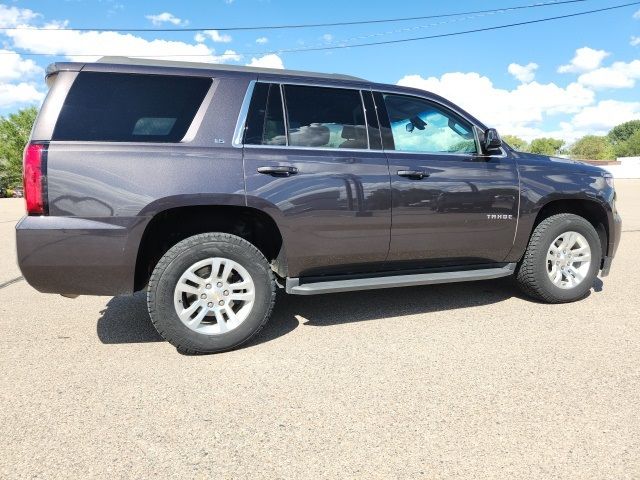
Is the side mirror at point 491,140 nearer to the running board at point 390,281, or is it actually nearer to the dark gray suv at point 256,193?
the dark gray suv at point 256,193

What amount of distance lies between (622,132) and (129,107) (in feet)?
516

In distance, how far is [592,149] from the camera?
100 m

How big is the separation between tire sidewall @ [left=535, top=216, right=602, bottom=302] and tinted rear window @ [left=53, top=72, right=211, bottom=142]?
3.09m

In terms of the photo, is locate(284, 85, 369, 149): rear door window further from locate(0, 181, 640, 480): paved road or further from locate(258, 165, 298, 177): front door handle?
locate(0, 181, 640, 480): paved road

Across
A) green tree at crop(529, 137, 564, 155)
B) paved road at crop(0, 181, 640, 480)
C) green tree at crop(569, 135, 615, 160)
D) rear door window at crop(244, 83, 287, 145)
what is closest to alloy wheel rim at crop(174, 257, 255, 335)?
paved road at crop(0, 181, 640, 480)

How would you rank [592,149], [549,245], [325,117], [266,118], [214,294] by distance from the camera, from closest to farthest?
[214,294] < [266,118] < [325,117] < [549,245] < [592,149]

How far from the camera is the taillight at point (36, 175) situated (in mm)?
2727

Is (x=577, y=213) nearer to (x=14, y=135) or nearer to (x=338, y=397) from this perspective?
(x=338, y=397)

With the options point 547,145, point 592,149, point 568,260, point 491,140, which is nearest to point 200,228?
point 491,140

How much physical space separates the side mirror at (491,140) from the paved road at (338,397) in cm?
140

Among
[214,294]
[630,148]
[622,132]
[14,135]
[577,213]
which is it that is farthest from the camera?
[622,132]

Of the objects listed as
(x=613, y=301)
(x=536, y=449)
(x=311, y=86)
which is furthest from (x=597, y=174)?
(x=536, y=449)

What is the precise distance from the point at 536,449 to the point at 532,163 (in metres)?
2.62

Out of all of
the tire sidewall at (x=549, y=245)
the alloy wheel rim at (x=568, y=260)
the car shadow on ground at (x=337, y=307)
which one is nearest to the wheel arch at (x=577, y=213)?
the tire sidewall at (x=549, y=245)
